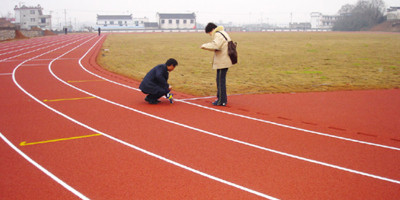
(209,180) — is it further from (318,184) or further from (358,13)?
(358,13)

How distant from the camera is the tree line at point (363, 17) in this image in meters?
88.5

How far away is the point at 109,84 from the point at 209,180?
7.48 meters

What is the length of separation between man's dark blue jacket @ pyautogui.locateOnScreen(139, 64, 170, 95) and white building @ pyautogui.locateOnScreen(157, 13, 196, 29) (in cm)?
11307

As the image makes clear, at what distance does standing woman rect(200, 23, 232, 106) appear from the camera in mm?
7531

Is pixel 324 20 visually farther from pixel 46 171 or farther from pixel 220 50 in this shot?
pixel 46 171

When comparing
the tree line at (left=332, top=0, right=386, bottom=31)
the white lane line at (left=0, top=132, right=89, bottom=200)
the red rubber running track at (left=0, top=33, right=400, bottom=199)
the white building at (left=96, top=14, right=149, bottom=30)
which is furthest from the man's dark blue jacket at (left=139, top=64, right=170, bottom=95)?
the white building at (left=96, top=14, right=149, bottom=30)

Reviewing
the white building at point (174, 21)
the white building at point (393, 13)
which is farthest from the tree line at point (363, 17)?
the white building at point (174, 21)

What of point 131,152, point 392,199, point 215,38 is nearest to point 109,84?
point 215,38

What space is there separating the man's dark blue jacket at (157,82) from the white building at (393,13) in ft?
308

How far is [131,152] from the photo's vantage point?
514 centimetres

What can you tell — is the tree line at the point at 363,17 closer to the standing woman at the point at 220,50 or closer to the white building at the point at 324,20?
the white building at the point at 324,20

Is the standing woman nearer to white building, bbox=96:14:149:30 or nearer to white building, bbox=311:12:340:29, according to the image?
white building, bbox=96:14:149:30

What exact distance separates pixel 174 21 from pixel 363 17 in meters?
59.3

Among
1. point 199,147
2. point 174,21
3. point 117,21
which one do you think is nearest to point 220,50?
point 199,147
